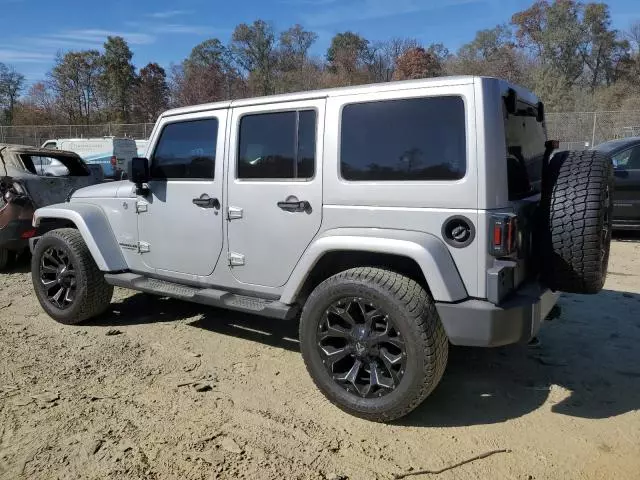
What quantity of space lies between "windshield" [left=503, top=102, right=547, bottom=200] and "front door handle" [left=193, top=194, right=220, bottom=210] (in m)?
2.07

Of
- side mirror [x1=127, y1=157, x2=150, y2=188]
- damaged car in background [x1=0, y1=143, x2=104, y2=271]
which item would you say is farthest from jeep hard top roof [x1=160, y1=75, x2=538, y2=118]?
damaged car in background [x1=0, y1=143, x2=104, y2=271]

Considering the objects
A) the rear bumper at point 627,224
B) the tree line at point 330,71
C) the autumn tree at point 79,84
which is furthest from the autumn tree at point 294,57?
the rear bumper at point 627,224

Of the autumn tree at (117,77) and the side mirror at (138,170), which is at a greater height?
the autumn tree at (117,77)

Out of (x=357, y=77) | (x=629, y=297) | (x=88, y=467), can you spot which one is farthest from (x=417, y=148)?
(x=357, y=77)

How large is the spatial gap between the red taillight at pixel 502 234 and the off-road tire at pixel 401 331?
1.56 feet

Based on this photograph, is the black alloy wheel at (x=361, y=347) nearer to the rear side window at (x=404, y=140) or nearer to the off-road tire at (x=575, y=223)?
the rear side window at (x=404, y=140)

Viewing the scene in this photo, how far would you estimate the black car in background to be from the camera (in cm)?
816

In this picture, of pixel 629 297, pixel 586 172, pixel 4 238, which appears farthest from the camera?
pixel 4 238

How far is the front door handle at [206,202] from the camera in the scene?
3967mm

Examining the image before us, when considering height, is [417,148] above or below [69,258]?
above

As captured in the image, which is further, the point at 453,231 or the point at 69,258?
the point at 69,258

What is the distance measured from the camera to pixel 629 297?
5.46 metres

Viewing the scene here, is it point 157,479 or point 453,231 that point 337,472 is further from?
point 453,231

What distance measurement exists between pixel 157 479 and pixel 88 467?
1.33ft
